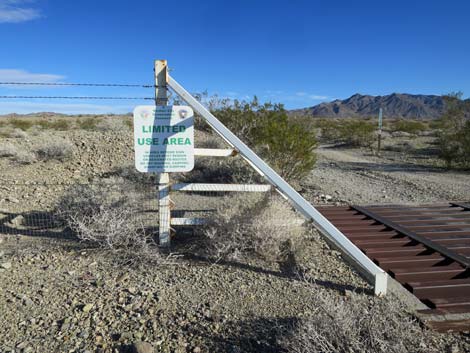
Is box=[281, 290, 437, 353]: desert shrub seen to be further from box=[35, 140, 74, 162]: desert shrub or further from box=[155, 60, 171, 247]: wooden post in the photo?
box=[35, 140, 74, 162]: desert shrub

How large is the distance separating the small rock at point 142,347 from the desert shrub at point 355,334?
36.5 inches

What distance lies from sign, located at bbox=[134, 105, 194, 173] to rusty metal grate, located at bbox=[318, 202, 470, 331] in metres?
2.48

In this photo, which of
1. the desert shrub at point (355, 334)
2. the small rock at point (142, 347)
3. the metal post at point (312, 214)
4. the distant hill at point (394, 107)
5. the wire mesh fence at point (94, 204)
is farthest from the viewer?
the distant hill at point (394, 107)

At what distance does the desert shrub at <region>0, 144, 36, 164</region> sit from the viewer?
27.2ft

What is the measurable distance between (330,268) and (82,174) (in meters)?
5.90

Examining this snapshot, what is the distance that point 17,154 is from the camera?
8445 millimetres

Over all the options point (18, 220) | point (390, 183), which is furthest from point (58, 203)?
point (390, 183)

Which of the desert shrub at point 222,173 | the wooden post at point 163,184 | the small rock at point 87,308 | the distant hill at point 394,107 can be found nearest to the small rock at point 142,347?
the small rock at point 87,308

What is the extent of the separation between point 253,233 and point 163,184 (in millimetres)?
1198

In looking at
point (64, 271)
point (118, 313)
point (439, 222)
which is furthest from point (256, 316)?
point (439, 222)

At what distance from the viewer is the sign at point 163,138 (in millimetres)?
4141

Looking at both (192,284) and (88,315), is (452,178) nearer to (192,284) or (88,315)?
(192,284)

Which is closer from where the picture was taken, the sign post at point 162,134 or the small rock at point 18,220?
the sign post at point 162,134

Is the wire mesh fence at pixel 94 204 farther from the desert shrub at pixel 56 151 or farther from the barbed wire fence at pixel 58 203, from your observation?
the desert shrub at pixel 56 151
